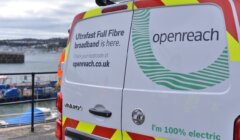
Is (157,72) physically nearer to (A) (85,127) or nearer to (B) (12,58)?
(A) (85,127)

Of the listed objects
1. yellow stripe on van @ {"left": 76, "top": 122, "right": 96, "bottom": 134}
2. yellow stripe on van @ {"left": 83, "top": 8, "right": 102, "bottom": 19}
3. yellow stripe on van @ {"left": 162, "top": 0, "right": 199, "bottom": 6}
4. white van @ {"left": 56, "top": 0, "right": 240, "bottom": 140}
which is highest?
yellow stripe on van @ {"left": 162, "top": 0, "right": 199, "bottom": 6}

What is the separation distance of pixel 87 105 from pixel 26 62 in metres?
98.4

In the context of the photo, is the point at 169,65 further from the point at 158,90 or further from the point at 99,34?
the point at 99,34

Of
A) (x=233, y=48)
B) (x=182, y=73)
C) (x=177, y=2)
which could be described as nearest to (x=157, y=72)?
(x=182, y=73)

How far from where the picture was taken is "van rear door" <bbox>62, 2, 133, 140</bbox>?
3365 millimetres

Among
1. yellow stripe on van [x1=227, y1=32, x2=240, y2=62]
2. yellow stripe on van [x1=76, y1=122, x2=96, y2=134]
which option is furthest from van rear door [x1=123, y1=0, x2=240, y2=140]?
yellow stripe on van [x1=76, y1=122, x2=96, y2=134]

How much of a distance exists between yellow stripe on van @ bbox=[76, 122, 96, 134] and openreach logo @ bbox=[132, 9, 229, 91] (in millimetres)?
890

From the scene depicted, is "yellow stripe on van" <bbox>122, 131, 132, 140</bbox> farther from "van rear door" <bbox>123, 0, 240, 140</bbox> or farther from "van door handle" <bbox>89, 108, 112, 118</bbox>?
"van door handle" <bbox>89, 108, 112, 118</bbox>

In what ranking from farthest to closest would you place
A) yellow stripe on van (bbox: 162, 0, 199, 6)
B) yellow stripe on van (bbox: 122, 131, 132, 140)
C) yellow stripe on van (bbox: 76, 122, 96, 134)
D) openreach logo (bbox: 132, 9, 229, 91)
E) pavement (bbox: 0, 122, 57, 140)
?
pavement (bbox: 0, 122, 57, 140), yellow stripe on van (bbox: 76, 122, 96, 134), yellow stripe on van (bbox: 122, 131, 132, 140), yellow stripe on van (bbox: 162, 0, 199, 6), openreach logo (bbox: 132, 9, 229, 91)

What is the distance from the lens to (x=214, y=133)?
2662mm

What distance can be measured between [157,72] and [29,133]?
16.7 feet

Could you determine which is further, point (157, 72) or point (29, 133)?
point (29, 133)

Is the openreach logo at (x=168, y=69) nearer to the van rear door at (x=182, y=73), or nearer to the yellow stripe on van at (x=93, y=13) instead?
the van rear door at (x=182, y=73)

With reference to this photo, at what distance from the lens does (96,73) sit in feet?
11.9
